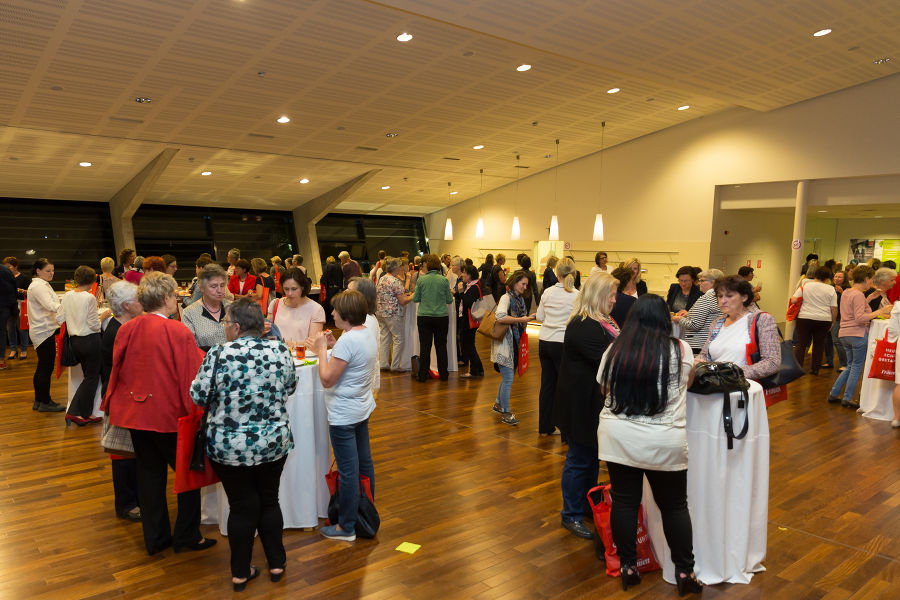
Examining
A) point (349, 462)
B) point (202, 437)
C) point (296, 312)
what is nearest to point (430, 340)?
point (296, 312)

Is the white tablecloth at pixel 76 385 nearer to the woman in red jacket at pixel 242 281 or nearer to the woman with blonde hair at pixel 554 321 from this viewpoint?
the woman in red jacket at pixel 242 281

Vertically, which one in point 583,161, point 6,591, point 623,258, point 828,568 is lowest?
point 828,568

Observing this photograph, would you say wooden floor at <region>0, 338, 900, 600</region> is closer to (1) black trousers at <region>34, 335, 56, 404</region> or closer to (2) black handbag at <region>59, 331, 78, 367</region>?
(1) black trousers at <region>34, 335, 56, 404</region>

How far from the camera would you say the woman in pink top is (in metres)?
6.77

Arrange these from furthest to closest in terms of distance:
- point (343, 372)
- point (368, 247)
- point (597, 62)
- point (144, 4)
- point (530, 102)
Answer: point (368, 247) < point (530, 102) < point (597, 62) < point (144, 4) < point (343, 372)

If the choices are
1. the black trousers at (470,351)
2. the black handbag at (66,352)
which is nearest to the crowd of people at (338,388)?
the black handbag at (66,352)

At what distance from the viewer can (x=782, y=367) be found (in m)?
3.37

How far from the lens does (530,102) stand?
10.6 m

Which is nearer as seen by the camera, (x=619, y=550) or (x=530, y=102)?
(x=619, y=550)

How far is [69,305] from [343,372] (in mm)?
3451

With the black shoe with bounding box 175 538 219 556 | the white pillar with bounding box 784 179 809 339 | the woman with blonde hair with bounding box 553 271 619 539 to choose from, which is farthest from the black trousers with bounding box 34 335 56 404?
the white pillar with bounding box 784 179 809 339

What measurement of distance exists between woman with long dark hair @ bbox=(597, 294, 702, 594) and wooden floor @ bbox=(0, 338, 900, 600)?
21.4 inches

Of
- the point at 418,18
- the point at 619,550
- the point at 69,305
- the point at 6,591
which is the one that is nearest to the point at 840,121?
the point at 418,18

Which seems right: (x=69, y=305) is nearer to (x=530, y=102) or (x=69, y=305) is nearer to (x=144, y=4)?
(x=144, y=4)
